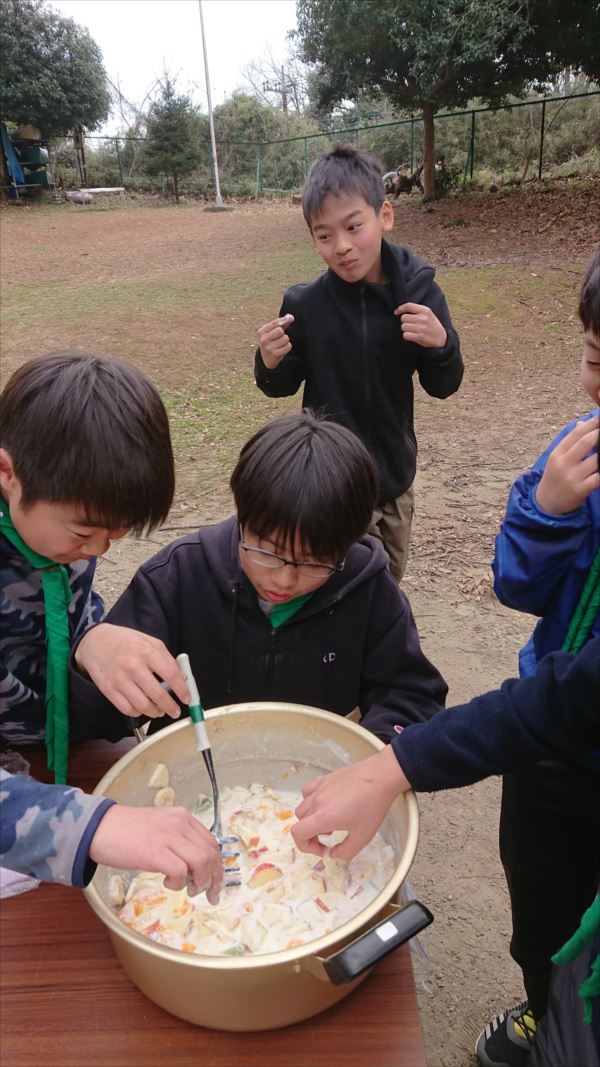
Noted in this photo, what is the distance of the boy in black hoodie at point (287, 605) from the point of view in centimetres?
130

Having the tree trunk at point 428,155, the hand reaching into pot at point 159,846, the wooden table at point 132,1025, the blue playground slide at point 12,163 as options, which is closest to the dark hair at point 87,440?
the hand reaching into pot at point 159,846

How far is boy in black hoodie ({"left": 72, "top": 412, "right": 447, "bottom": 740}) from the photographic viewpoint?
1300 millimetres

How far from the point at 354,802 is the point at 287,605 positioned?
546mm

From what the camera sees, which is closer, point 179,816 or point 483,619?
point 179,816

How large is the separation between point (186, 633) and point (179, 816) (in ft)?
2.06

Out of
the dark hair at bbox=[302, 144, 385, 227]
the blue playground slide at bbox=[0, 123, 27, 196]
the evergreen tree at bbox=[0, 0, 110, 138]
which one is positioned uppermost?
the evergreen tree at bbox=[0, 0, 110, 138]

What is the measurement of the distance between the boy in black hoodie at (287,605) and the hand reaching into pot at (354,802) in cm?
27

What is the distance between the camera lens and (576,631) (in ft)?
4.36

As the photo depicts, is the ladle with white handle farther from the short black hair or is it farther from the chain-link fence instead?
the chain-link fence

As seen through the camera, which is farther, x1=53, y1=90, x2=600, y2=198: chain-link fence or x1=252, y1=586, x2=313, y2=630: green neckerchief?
x1=53, y1=90, x2=600, y2=198: chain-link fence

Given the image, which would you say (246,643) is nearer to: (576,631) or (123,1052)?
(576,631)

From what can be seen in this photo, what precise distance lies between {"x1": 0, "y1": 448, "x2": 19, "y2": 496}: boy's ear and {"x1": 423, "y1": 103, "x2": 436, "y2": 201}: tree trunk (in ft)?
41.1

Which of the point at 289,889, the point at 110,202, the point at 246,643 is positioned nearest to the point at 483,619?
the point at 246,643

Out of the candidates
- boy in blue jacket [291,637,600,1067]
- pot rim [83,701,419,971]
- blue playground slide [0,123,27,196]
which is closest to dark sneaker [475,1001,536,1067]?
boy in blue jacket [291,637,600,1067]
